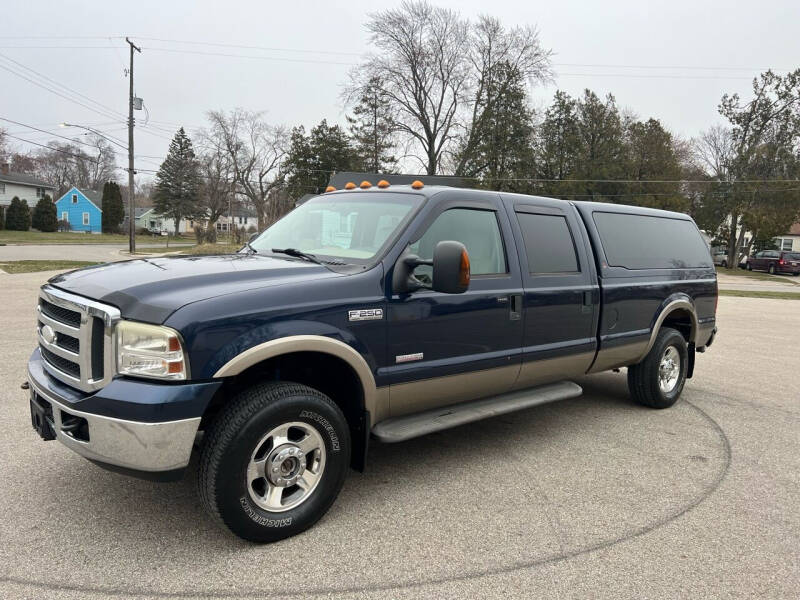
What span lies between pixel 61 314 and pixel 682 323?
18.2ft

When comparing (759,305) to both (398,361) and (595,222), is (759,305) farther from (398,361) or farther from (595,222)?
(398,361)

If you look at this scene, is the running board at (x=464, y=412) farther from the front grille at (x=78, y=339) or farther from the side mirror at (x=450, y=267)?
the front grille at (x=78, y=339)

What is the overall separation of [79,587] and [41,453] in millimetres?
1769

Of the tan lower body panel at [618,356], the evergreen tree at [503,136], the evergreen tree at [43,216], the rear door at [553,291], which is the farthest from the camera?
the evergreen tree at [43,216]

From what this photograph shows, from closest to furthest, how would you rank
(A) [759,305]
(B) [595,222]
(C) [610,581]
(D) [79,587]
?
(D) [79,587], (C) [610,581], (B) [595,222], (A) [759,305]

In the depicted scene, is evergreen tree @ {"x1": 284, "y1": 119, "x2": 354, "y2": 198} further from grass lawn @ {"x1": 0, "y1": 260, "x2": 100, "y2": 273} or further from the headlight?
the headlight

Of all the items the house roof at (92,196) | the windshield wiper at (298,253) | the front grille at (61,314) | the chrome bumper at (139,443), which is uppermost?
the house roof at (92,196)

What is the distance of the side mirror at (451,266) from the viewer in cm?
313

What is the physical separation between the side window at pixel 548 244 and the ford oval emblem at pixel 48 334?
9.96 feet

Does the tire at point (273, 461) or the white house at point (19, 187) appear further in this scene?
the white house at point (19, 187)

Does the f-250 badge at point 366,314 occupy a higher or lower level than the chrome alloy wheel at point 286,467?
higher

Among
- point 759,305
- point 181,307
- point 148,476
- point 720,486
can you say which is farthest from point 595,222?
point 759,305

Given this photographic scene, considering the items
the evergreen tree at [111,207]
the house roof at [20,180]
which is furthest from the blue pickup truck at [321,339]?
the house roof at [20,180]

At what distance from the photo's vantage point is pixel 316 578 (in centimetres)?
268
